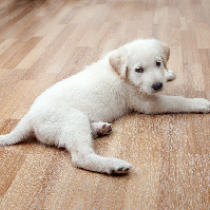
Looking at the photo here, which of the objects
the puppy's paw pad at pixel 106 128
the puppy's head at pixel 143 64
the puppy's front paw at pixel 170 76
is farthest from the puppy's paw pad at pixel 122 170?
Result: the puppy's front paw at pixel 170 76

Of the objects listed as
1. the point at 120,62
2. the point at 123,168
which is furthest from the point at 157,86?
the point at 123,168

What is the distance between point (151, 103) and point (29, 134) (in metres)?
0.84

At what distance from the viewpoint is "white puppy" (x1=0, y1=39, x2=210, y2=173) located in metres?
1.78

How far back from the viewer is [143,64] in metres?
1.95

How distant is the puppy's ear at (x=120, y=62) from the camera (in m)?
1.99

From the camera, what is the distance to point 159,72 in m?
1.97

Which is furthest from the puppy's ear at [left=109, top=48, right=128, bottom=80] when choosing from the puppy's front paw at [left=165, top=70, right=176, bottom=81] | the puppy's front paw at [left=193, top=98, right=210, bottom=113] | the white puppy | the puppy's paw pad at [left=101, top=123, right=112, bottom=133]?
the puppy's front paw at [left=165, top=70, right=176, bottom=81]

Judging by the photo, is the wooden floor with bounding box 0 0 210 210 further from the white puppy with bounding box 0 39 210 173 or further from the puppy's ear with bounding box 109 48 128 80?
the puppy's ear with bounding box 109 48 128 80

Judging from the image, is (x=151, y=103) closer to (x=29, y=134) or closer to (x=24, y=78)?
(x=29, y=134)

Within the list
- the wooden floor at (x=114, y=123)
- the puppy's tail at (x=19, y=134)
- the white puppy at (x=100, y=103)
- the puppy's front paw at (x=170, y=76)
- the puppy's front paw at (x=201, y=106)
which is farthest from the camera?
the puppy's front paw at (x=170, y=76)

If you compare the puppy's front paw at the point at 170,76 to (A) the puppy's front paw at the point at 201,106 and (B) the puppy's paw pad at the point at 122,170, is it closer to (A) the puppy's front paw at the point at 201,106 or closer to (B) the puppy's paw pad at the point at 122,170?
(A) the puppy's front paw at the point at 201,106

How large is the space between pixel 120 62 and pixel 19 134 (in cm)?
80

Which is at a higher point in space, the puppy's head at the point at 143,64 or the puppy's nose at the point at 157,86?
the puppy's head at the point at 143,64

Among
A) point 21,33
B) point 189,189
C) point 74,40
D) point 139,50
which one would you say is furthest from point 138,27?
point 189,189
